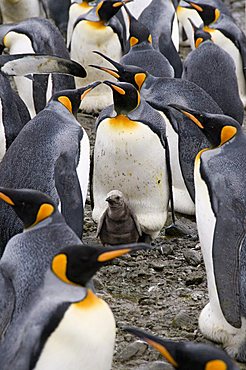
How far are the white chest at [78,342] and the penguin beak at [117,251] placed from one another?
22 cm

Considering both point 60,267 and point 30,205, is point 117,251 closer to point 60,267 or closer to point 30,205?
point 60,267

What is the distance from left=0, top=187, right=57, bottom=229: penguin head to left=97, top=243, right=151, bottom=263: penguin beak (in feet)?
2.06

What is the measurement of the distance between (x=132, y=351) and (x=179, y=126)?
91.8 inches

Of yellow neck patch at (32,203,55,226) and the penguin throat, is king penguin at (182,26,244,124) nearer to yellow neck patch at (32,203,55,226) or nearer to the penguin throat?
yellow neck patch at (32,203,55,226)

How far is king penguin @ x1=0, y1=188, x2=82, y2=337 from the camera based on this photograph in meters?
4.01

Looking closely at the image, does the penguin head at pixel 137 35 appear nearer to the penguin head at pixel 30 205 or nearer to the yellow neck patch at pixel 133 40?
the yellow neck patch at pixel 133 40

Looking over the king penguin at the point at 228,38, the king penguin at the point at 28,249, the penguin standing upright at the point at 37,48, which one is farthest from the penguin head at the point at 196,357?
the king penguin at the point at 228,38

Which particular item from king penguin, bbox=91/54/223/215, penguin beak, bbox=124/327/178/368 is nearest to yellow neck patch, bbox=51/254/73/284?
penguin beak, bbox=124/327/178/368

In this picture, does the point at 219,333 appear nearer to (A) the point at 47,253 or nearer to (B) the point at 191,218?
(A) the point at 47,253

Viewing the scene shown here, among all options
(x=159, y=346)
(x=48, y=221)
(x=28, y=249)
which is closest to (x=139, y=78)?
(x=48, y=221)

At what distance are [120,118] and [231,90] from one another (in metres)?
1.84

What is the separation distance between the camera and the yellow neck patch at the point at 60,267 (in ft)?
12.5

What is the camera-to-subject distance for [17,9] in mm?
10906

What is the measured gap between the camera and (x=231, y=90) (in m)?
7.64
